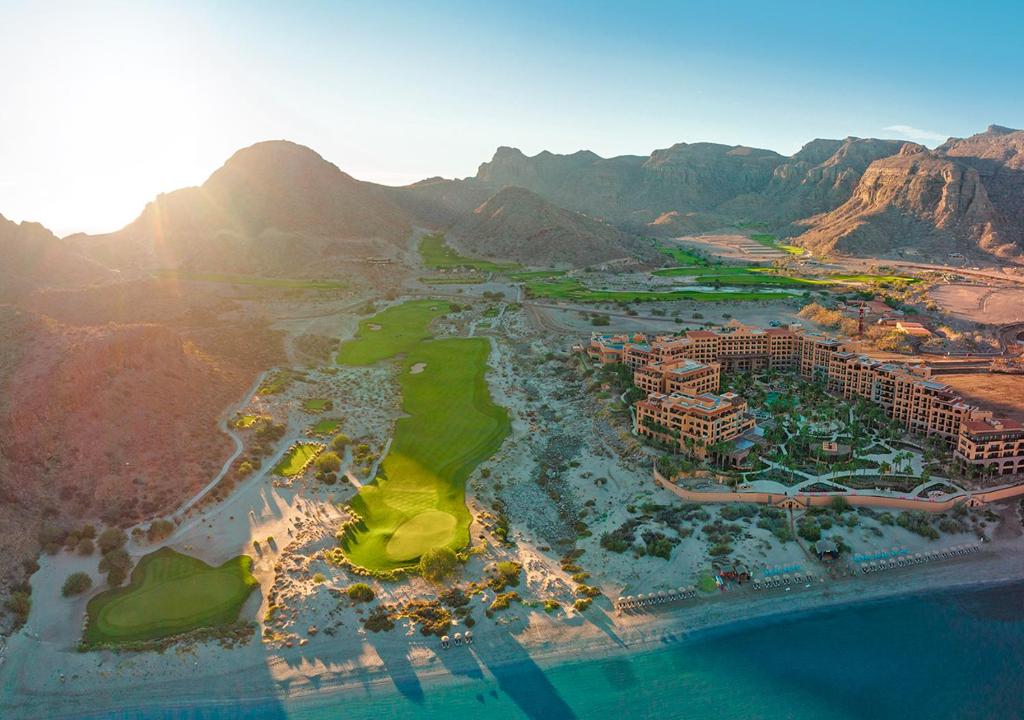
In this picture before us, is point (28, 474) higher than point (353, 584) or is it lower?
higher

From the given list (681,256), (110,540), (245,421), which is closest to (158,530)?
(110,540)

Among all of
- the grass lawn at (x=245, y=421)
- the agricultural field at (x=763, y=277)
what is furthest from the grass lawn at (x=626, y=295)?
the grass lawn at (x=245, y=421)

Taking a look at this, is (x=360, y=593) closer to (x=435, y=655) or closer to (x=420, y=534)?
(x=435, y=655)

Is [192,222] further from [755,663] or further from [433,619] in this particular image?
[755,663]

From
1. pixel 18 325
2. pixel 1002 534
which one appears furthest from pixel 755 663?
pixel 18 325

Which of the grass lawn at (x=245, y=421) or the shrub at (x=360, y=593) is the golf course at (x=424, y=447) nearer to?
the shrub at (x=360, y=593)
